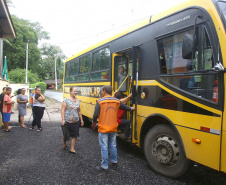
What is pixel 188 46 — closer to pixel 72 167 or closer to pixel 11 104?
pixel 72 167

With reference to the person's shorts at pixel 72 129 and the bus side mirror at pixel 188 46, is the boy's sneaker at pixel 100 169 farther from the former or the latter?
the bus side mirror at pixel 188 46

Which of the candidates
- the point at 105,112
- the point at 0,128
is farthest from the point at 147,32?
the point at 0,128

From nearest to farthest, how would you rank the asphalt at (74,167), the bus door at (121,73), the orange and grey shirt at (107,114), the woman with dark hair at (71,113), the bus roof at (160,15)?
the bus roof at (160,15) < the asphalt at (74,167) < the orange and grey shirt at (107,114) < the woman with dark hair at (71,113) < the bus door at (121,73)

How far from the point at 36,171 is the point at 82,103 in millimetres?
4073

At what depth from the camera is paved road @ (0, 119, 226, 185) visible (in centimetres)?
352

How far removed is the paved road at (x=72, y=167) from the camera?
11.5 ft

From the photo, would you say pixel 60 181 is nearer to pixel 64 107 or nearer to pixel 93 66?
pixel 64 107

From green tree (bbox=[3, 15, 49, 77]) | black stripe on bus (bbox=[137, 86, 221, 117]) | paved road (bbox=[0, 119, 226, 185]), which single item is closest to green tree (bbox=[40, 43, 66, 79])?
green tree (bbox=[3, 15, 49, 77])

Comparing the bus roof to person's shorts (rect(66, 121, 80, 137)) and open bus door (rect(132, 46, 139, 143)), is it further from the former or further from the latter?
→ person's shorts (rect(66, 121, 80, 137))

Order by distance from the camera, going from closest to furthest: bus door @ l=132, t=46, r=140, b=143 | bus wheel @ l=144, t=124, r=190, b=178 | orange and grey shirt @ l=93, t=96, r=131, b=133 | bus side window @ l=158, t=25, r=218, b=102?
1. bus side window @ l=158, t=25, r=218, b=102
2. bus wheel @ l=144, t=124, r=190, b=178
3. orange and grey shirt @ l=93, t=96, r=131, b=133
4. bus door @ l=132, t=46, r=140, b=143

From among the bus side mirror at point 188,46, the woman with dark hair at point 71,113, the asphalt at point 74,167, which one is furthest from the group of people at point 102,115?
the bus side mirror at point 188,46

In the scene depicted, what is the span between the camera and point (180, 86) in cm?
331

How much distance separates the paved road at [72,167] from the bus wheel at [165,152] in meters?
0.18

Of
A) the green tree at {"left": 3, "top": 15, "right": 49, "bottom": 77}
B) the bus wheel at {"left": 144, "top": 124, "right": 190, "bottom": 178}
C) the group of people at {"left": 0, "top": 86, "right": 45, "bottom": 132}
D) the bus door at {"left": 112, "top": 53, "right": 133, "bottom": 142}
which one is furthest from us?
the green tree at {"left": 3, "top": 15, "right": 49, "bottom": 77}
